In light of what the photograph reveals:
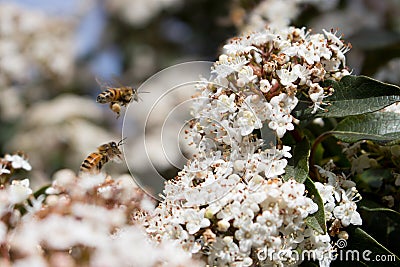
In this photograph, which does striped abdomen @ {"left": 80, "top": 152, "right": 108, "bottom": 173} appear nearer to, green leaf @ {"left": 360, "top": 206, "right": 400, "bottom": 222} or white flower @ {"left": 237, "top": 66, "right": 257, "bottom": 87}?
white flower @ {"left": 237, "top": 66, "right": 257, "bottom": 87}

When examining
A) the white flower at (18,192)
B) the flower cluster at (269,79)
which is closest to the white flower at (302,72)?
the flower cluster at (269,79)

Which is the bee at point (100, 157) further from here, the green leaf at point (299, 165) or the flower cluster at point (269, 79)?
the green leaf at point (299, 165)

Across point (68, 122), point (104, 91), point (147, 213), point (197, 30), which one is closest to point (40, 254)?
point (147, 213)

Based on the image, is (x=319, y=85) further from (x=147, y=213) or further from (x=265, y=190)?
(x=147, y=213)

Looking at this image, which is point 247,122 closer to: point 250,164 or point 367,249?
point 250,164

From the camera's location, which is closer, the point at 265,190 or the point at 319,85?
the point at 265,190

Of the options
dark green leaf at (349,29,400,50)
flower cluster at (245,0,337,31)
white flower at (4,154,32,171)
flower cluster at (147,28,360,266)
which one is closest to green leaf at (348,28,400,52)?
dark green leaf at (349,29,400,50)
